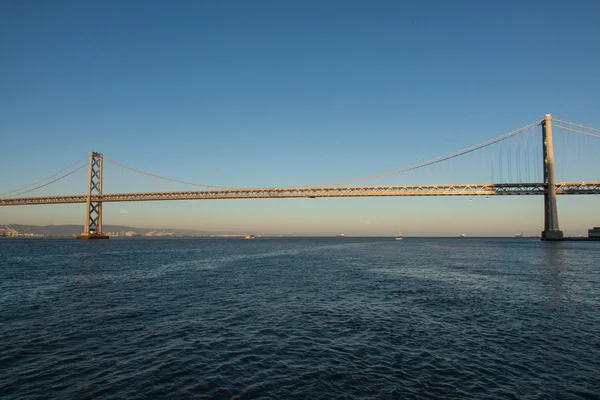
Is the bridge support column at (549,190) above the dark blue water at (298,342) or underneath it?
above

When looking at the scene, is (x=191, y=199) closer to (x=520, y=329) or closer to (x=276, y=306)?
(x=276, y=306)

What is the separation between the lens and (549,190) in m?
66.7

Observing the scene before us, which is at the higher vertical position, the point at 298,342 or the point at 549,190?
the point at 549,190

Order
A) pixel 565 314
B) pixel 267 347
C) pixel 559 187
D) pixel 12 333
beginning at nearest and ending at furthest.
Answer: pixel 267 347
pixel 12 333
pixel 565 314
pixel 559 187

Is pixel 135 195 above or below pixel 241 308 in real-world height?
above

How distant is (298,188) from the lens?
269 ft

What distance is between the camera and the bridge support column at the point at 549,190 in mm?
66375

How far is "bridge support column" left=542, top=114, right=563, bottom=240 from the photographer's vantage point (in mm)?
66375

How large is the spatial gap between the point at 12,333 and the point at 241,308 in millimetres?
7379

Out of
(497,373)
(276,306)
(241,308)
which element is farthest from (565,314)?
(241,308)

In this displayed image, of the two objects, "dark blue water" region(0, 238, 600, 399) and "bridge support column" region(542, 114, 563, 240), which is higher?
"bridge support column" region(542, 114, 563, 240)

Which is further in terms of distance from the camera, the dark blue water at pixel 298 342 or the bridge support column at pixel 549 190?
the bridge support column at pixel 549 190

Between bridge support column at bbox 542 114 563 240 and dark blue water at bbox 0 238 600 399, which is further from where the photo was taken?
bridge support column at bbox 542 114 563 240

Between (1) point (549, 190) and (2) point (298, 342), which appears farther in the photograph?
(1) point (549, 190)
